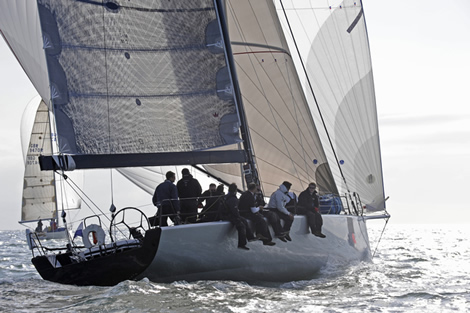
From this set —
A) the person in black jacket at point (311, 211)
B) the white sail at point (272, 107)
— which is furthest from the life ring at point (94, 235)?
the white sail at point (272, 107)

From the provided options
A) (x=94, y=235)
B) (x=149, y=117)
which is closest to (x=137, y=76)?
(x=149, y=117)

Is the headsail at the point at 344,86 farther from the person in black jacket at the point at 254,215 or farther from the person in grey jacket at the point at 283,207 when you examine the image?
the person in black jacket at the point at 254,215

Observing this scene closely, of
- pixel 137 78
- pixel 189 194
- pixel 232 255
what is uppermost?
pixel 137 78

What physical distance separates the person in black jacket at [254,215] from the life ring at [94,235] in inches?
72.1

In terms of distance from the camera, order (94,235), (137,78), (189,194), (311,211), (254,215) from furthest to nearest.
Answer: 1. (137,78)
2. (311,211)
3. (189,194)
4. (254,215)
5. (94,235)

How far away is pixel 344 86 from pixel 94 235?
7.76 meters

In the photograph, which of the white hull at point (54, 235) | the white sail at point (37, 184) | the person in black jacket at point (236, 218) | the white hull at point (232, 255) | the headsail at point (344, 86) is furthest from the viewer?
the white hull at point (54, 235)

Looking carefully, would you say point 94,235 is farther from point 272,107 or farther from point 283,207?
point 272,107

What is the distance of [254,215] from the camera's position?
31.6 ft

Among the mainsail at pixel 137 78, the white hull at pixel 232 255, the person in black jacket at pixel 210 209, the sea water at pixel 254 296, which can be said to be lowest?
the sea water at pixel 254 296

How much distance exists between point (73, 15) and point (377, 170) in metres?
7.39

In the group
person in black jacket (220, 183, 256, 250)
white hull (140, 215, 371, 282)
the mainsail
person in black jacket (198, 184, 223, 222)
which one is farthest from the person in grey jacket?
the mainsail

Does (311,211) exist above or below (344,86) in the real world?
below

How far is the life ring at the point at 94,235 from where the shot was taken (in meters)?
9.17
